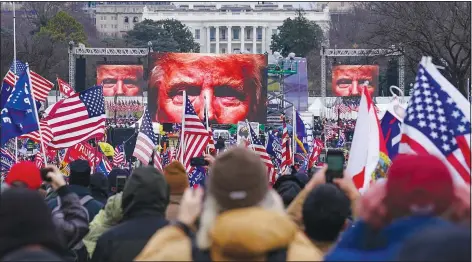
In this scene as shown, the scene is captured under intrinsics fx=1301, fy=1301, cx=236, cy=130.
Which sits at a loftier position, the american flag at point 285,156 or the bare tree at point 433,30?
the bare tree at point 433,30

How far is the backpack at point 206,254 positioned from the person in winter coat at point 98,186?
4.52 meters

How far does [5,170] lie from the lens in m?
17.3

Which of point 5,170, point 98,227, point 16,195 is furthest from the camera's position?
point 5,170

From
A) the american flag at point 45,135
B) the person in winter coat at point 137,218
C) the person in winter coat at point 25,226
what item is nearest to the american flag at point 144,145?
the american flag at point 45,135

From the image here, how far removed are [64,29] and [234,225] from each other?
98.5 metres

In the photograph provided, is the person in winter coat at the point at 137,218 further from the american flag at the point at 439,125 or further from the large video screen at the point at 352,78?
the large video screen at the point at 352,78

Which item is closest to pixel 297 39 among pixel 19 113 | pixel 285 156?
pixel 285 156

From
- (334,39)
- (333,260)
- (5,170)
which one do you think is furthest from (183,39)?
(333,260)

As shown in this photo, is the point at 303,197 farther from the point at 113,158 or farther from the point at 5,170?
the point at 113,158

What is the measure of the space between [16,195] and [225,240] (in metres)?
0.94

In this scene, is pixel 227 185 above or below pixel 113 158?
above

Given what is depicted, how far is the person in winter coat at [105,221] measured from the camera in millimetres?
6500

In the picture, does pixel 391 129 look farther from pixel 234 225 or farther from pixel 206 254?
pixel 234 225

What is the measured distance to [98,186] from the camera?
8867 millimetres
